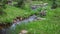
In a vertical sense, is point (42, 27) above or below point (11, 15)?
above

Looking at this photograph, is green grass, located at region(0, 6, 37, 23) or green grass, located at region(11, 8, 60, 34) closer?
green grass, located at region(11, 8, 60, 34)

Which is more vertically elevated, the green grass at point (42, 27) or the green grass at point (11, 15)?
the green grass at point (42, 27)

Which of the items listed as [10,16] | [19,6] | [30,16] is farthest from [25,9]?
[10,16]

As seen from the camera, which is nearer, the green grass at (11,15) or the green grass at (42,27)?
the green grass at (42,27)

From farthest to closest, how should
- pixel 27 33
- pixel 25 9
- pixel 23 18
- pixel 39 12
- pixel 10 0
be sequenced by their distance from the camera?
pixel 10 0 → pixel 25 9 → pixel 39 12 → pixel 23 18 → pixel 27 33

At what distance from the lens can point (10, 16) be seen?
2494 cm

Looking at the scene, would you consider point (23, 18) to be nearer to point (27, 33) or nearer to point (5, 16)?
point (5, 16)

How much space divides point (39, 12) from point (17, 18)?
13.3 ft

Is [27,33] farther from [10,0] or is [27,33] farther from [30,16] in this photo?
[10,0]

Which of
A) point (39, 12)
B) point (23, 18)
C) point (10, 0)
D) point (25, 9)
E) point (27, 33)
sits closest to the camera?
point (27, 33)

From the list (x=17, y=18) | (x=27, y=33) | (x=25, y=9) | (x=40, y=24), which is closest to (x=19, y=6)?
(x=25, y=9)

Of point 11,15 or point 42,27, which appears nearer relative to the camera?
point 42,27

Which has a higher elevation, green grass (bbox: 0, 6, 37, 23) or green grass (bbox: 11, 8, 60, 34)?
green grass (bbox: 11, 8, 60, 34)

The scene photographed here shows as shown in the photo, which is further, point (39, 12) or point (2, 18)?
point (39, 12)
